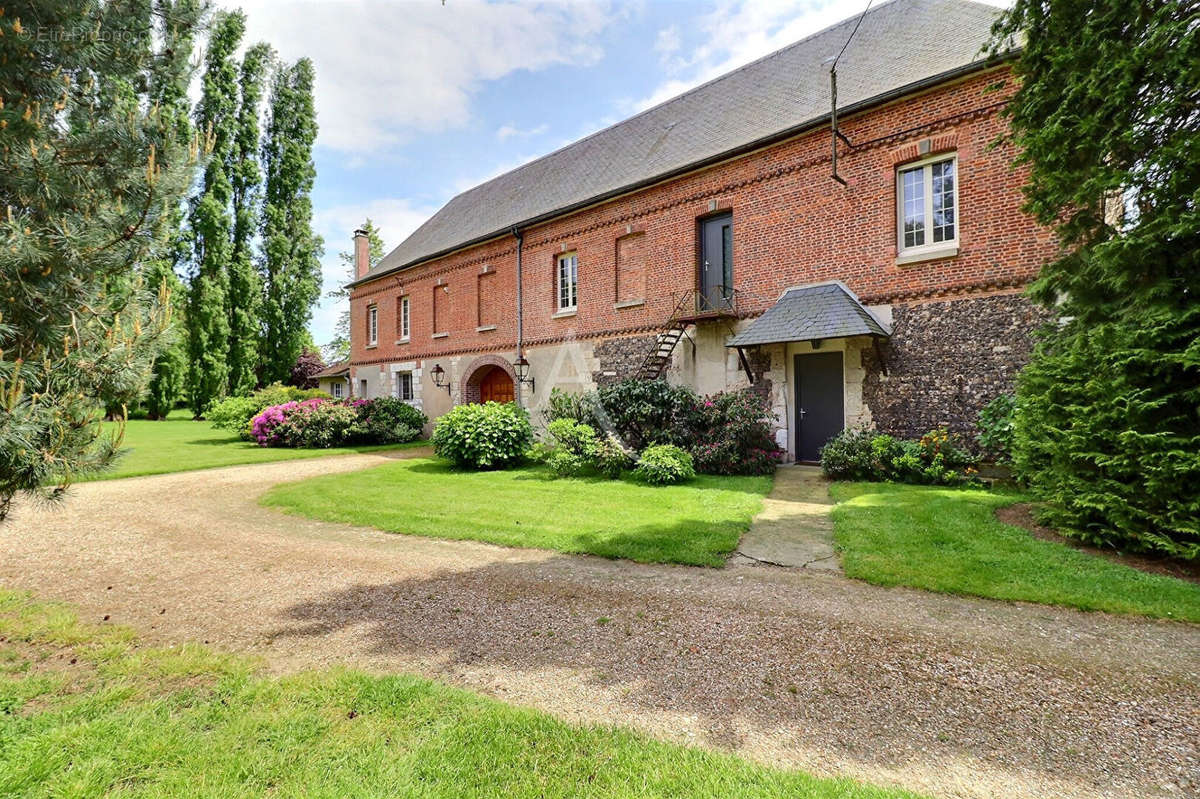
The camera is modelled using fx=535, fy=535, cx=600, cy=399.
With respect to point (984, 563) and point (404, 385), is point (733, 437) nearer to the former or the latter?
point (984, 563)

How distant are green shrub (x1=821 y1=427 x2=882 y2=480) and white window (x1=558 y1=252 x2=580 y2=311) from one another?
814 cm

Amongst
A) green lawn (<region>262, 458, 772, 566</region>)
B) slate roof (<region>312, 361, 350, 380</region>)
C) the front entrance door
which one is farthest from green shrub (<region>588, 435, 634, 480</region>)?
slate roof (<region>312, 361, 350, 380</region>)

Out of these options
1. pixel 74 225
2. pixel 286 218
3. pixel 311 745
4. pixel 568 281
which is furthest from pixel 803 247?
pixel 286 218

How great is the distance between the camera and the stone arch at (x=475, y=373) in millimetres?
17047

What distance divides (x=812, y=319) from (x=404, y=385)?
16.3 meters

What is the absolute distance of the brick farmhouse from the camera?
8883 millimetres

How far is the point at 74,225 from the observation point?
280 centimetres

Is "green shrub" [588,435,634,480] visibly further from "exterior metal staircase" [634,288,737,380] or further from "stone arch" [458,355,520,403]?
"stone arch" [458,355,520,403]

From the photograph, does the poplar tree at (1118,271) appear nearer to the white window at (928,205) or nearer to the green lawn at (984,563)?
the green lawn at (984,563)

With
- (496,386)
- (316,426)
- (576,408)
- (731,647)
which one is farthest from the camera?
(496,386)

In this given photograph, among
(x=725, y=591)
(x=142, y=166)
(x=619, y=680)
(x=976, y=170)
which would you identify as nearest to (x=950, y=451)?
(x=976, y=170)

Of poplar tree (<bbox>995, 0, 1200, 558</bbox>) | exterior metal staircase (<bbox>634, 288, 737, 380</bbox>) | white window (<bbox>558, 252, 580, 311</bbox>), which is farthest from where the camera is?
white window (<bbox>558, 252, 580, 311</bbox>)

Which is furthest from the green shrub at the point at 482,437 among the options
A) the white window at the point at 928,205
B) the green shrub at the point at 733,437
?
the white window at the point at 928,205

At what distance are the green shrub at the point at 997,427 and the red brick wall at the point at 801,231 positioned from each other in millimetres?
1924
